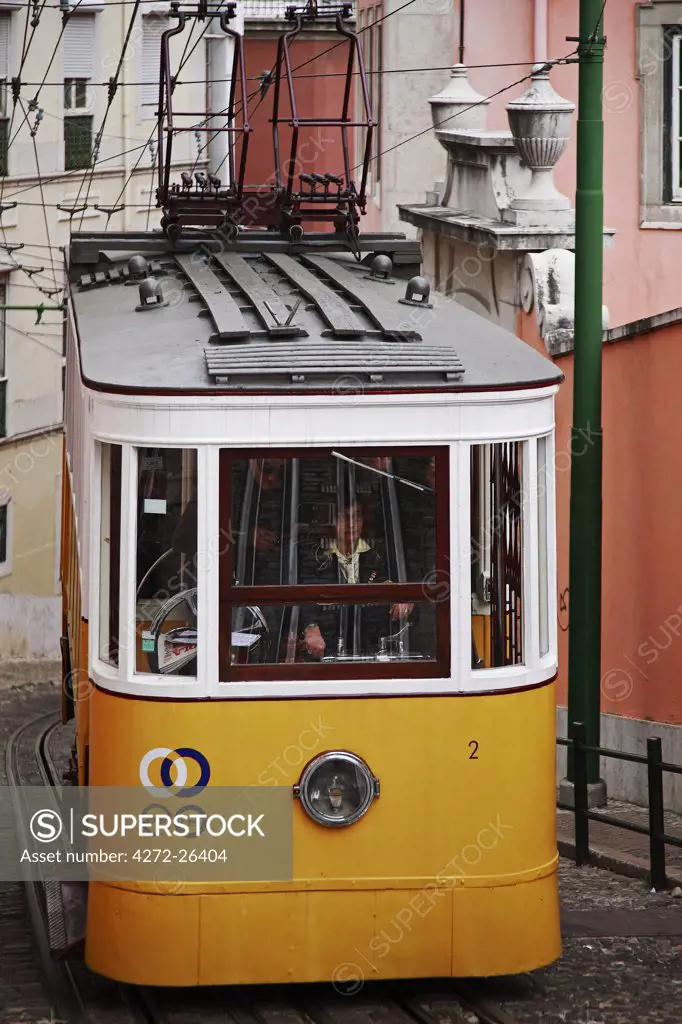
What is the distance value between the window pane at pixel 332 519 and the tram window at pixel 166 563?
0.20 meters

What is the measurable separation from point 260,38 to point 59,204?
48.7 ft

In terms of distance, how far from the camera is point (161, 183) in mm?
11367

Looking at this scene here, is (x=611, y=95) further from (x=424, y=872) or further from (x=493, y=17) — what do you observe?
(x=424, y=872)

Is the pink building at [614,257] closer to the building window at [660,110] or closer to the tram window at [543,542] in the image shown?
the building window at [660,110]

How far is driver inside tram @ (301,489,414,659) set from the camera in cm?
744

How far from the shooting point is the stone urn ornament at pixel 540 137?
14.1 m

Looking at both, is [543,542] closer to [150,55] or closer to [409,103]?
[409,103]

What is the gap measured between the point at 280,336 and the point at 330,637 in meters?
1.26

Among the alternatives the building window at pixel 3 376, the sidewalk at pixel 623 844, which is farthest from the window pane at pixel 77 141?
the sidewalk at pixel 623 844

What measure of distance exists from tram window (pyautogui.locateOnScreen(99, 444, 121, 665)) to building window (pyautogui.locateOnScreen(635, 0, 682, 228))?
36.9 feet

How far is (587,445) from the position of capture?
37.3 ft

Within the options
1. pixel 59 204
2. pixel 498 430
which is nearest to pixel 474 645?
pixel 498 430

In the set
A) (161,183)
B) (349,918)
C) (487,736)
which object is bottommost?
(349,918)

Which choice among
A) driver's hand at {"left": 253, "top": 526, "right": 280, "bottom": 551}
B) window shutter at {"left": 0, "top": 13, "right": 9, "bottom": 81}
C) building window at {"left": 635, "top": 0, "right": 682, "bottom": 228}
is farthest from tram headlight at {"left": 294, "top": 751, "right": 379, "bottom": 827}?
window shutter at {"left": 0, "top": 13, "right": 9, "bottom": 81}
